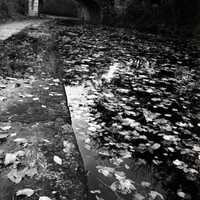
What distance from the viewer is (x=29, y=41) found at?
9.52 m

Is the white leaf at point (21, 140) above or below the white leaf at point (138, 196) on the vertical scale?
above

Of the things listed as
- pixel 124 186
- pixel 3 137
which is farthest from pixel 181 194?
pixel 3 137

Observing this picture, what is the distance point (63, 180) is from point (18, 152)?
69cm

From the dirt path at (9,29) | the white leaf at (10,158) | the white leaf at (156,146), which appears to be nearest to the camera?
the white leaf at (10,158)

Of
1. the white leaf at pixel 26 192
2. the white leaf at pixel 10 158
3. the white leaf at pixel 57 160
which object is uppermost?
the white leaf at pixel 10 158

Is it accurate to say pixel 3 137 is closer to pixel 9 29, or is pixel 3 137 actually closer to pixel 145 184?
pixel 145 184

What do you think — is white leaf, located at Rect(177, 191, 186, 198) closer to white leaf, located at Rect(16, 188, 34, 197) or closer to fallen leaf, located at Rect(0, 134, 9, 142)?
white leaf, located at Rect(16, 188, 34, 197)

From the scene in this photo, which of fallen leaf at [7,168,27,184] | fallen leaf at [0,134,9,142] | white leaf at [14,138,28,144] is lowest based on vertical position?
fallen leaf at [7,168,27,184]

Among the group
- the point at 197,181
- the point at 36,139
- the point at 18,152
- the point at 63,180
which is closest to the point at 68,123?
the point at 36,139

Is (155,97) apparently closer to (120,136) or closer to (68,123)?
(120,136)

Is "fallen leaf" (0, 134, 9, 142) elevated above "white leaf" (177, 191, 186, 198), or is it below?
above

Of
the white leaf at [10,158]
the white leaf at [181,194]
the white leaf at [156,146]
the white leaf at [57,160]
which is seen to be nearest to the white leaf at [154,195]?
the white leaf at [181,194]

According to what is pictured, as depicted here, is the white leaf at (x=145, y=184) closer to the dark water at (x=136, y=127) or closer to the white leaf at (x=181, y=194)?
the dark water at (x=136, y=127)

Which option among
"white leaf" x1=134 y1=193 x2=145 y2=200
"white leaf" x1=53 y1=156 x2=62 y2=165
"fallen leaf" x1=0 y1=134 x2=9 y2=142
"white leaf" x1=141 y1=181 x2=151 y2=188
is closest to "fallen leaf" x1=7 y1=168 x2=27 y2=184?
"white leaf" x1=53 y1=156 x2=62 y2=165
